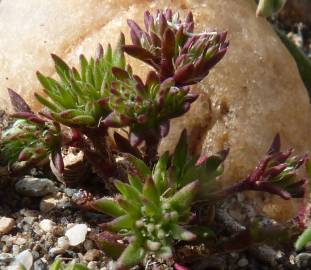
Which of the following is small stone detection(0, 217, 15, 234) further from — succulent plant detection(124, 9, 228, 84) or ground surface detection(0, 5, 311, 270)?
succulent plant detection(124, 9, 228, 84)

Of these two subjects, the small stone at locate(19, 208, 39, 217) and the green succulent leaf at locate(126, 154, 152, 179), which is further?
the small stone at locate(19, 208, 39, 217)

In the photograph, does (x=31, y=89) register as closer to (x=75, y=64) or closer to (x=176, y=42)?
(x=75, y=64)

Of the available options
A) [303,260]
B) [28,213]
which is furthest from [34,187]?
[303,260]

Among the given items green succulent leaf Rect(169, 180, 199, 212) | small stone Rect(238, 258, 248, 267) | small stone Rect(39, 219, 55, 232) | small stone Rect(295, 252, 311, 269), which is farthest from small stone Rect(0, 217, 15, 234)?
small stone Rect(295, 252, 311, 269)

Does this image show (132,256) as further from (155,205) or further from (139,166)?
(139,166)

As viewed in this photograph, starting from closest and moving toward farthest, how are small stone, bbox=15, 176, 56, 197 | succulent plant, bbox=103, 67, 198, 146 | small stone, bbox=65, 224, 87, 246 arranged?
succulent plant, bbox=103, 67, 198, 146
small stone, bbox=65, 224, 87, 246
small stone, bbox=15, 176, 56, 197

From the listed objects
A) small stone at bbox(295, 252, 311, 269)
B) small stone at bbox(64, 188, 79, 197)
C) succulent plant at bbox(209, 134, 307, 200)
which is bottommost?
small stone at bbox(295, 252, 311, 269)

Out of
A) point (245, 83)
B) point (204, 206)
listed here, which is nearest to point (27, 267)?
point (204, 206)
